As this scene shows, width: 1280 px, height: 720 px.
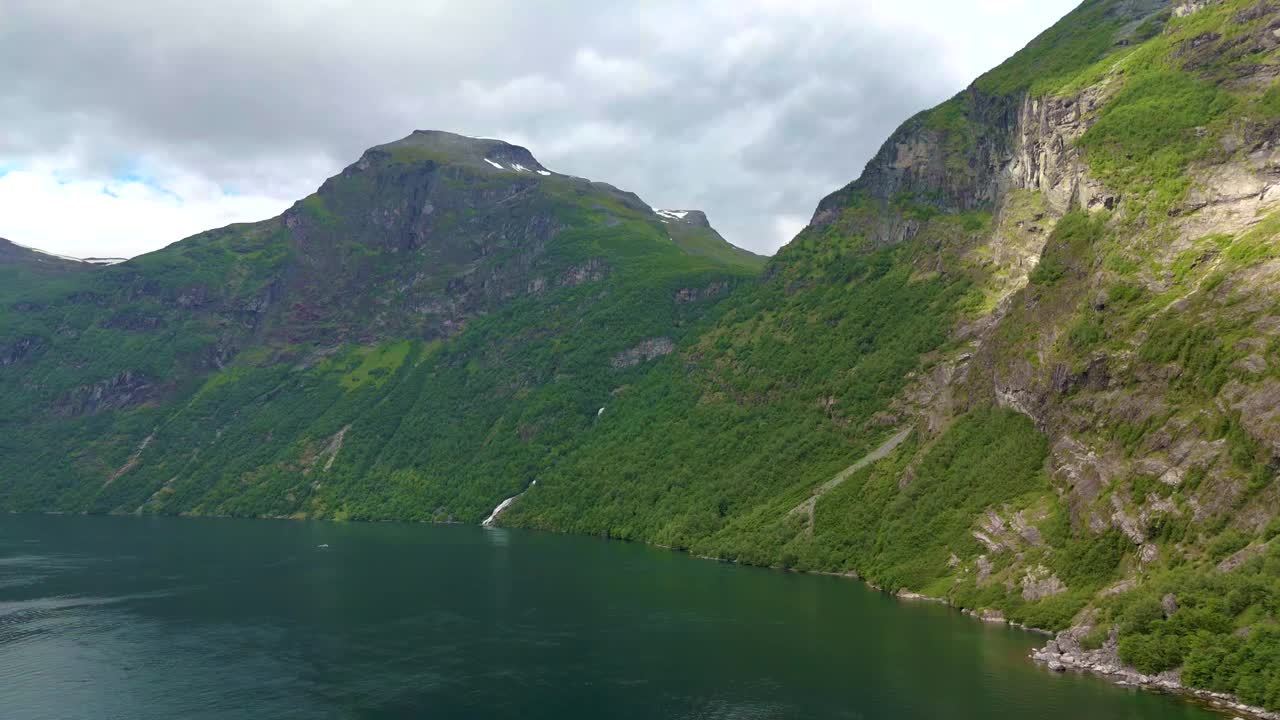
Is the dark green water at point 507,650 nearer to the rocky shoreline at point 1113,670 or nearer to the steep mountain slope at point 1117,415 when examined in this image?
the rocky shoreline at point 1113,670

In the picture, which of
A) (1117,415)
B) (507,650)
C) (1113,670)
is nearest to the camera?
(1113,670)

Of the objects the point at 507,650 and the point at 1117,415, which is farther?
the point at 1117,415

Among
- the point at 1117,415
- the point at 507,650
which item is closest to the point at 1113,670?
the point at 1117,415

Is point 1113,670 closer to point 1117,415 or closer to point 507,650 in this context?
point 1117,415

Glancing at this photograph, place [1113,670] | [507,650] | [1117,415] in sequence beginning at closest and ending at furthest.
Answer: [1113,670] < [507,650] < [1117,415]

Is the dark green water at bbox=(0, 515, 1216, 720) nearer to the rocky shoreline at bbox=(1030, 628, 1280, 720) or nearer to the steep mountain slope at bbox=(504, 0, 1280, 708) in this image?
the rocky shoreline at bbox=(1030, 628, 1280, 720)

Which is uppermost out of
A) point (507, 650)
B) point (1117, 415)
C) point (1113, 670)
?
point (1117, 415)

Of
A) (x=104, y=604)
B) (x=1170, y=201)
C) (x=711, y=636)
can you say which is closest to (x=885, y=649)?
(x=711, y=636)

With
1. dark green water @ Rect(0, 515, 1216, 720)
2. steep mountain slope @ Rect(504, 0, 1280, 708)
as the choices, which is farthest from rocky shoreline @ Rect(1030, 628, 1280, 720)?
dark green water @ Rect(0, 515, 1216, 720)

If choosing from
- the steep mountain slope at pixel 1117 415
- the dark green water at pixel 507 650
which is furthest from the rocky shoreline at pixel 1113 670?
the dark green water at pixel 507 650
